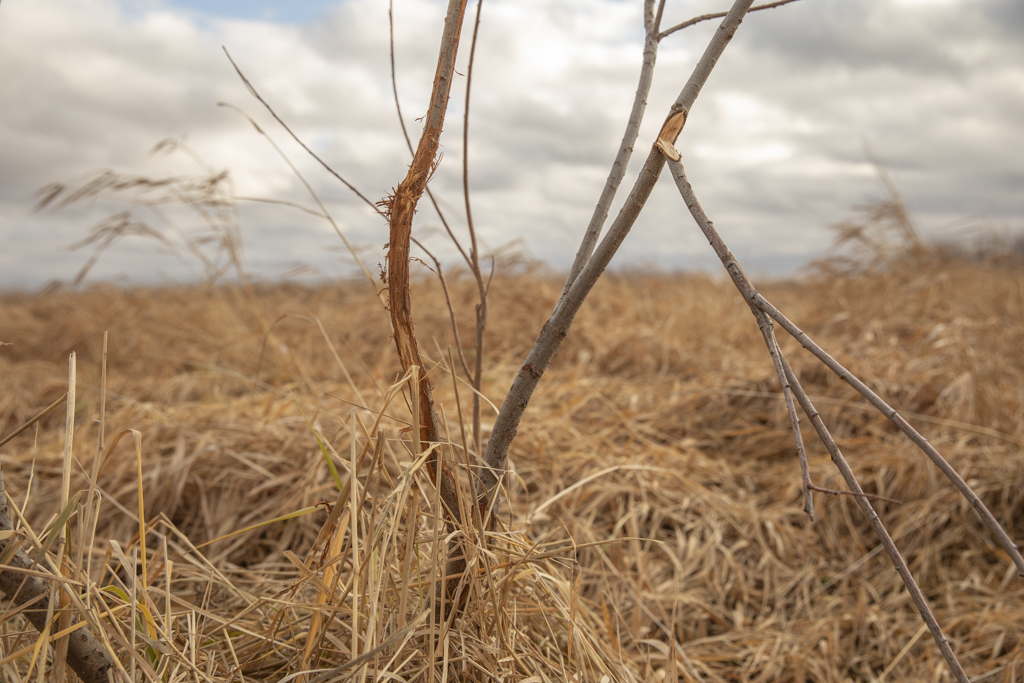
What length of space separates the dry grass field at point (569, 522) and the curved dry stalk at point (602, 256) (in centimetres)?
7

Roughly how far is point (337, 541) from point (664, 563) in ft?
3.86

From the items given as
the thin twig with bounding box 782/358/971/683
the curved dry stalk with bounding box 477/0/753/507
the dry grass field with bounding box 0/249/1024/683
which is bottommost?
the dry grass field with bounding box 0/249/1024/683

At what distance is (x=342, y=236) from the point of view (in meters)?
1.03

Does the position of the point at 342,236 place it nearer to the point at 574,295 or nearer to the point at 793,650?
the point at 574,295

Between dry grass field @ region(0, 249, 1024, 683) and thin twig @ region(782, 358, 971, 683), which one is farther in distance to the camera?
dry grass field @ region(0, 249, 1024, 683)

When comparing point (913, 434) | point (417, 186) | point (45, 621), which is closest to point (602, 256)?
point (417, 186)

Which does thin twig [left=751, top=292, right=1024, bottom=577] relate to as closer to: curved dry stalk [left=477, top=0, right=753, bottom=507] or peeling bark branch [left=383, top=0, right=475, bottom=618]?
curved dry stalk [left=477, top=0, right=753, bottom=507]

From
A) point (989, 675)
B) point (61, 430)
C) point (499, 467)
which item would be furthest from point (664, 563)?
point (61, 430)

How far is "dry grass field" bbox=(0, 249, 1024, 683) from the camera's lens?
2.68 ft

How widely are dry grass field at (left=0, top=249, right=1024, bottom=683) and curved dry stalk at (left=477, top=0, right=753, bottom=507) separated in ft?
0.24

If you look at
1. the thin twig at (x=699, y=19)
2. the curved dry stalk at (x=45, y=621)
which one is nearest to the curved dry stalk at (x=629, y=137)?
the thin twig at (x=699, y=19)

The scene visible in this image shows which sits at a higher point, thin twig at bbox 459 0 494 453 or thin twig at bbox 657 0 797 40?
thin twig at bbox 657 0 797 40

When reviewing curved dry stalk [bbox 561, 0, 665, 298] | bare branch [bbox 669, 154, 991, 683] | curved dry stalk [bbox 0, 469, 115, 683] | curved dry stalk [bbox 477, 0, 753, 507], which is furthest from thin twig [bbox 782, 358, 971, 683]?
curved dry stalk [bbox 0, 469, 115, 683]

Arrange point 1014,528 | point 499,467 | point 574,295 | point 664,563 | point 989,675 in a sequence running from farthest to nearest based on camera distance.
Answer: point 1014,528, point 664,563, point 989,675, point 499,467, point 574,295
